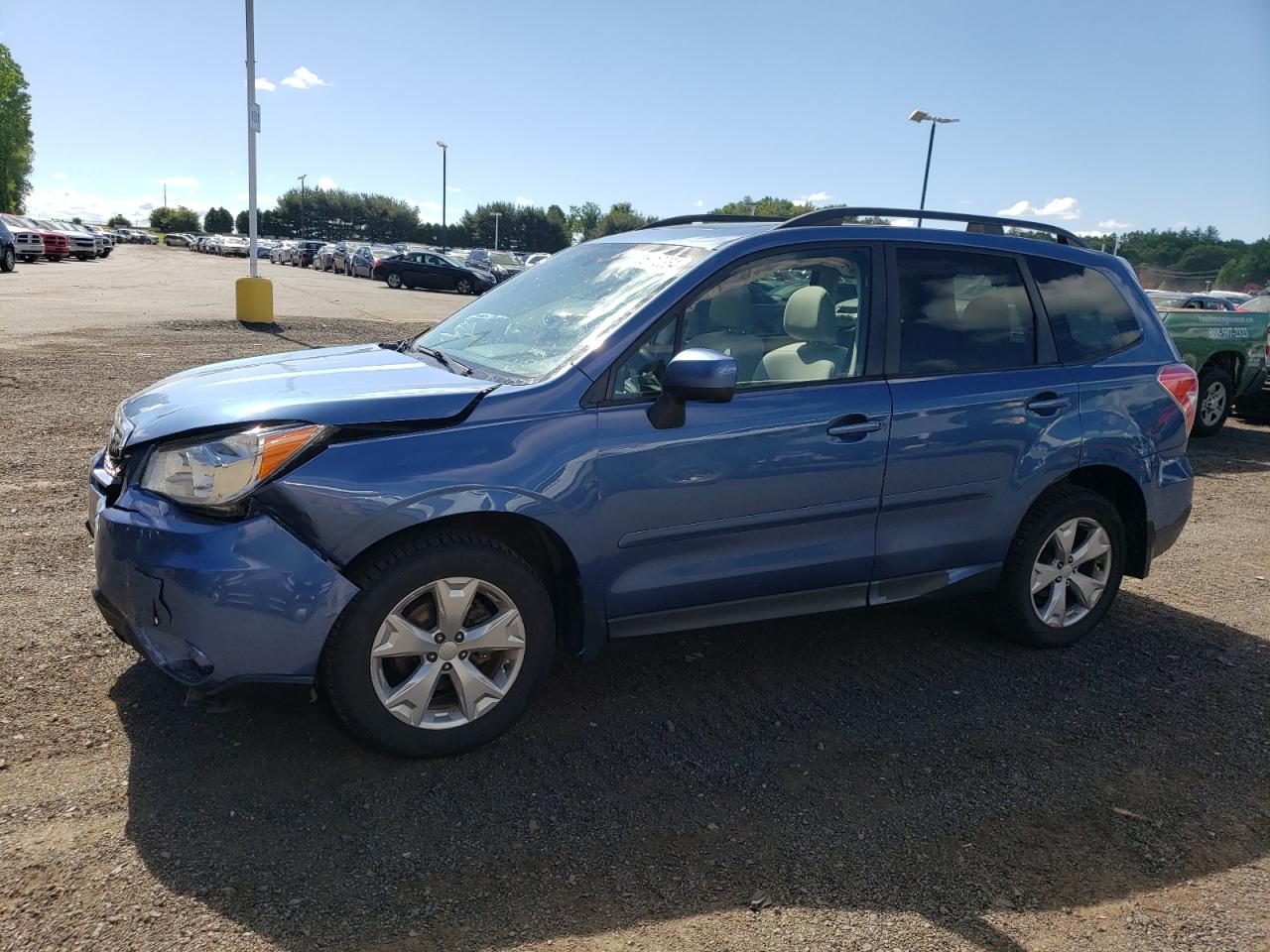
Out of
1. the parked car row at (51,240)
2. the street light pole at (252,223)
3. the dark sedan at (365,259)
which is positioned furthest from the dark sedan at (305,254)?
the street light pole at (252,223)

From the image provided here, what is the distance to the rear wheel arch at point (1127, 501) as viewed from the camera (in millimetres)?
4594

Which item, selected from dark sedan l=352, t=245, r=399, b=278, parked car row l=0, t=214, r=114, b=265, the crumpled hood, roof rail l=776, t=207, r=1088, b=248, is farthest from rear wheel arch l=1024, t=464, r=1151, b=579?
dark sedan l=352, t=245, r=399, b=278

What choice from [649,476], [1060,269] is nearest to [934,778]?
[649,476]

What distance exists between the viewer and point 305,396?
326cm

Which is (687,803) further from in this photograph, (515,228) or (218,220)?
(218,220)

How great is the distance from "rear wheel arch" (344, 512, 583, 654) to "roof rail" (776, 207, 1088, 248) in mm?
1655

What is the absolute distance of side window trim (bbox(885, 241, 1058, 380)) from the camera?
13.2ft

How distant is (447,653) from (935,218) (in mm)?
2976

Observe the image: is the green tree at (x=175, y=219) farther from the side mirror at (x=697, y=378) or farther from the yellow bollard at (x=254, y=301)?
the side mirror at (x=697, y=378)

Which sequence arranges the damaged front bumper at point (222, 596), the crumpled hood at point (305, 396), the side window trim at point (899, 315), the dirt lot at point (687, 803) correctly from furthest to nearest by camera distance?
the side window trim at point (899, 315) < the crumpled hood at point (305, 396) < the damaged front bumper at point (222, 596) < the dirt lot at point (687, 803)

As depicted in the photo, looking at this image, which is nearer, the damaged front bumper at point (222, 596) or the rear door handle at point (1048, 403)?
the damaged front bumper at point (222, 596)

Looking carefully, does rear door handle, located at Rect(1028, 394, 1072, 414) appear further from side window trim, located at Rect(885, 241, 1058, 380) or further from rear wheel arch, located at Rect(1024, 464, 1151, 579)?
rear wheel arch, located at Rect(1024, 464, 1151, 579)

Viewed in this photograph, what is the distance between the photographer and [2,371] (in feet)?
33.5

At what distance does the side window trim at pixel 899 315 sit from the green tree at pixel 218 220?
140508 mm
